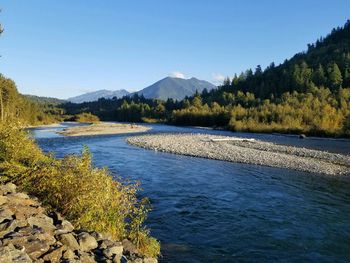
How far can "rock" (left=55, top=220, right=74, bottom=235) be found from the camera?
10189 mm

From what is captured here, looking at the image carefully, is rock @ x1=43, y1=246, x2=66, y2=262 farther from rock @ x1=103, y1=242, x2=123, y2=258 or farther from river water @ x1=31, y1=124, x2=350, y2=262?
river water @ x1=31, y1=124, x2=350, y2=262

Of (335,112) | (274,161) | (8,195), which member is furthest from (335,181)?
(335,112)

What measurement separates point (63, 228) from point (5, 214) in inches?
64.7

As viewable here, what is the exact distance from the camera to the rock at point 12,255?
7.65 meters

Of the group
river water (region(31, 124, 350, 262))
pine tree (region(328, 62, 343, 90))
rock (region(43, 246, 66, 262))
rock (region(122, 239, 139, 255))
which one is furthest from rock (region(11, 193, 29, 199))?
pine tree (region(328, 62, 343, 90))

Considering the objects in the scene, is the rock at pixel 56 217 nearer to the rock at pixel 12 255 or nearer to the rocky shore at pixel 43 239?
the rocky shore at pixel 43 239

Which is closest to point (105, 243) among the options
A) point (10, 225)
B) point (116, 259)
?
point (116, 259)

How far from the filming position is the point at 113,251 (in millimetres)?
10203

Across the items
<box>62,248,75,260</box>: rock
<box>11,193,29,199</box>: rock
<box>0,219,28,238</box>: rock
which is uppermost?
<box>11,193,29,199</box>: rock

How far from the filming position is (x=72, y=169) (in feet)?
44.9

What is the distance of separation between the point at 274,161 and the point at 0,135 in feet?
91.1

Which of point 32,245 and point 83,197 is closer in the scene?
point 32,245

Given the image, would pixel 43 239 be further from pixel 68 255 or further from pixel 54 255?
pixel 68 255

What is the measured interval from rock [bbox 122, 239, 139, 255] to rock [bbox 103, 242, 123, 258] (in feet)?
1.84
